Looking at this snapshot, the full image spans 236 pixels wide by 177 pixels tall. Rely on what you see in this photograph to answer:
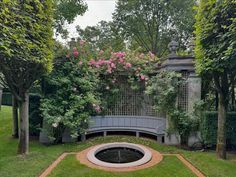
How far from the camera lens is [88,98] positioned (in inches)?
290

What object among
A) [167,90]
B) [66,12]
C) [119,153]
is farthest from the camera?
[66,12]

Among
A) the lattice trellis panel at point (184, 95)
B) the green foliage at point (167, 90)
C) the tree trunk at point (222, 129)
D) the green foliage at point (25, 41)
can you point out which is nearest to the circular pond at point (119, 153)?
the green foliage at point (167, 90)

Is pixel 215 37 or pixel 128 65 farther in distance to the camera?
pixel 128 65

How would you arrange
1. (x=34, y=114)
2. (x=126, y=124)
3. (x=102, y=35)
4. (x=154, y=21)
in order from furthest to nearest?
(x=102, y=35) → (x=154, y=21) → (x=126, y=124) → (x=34, y=114)

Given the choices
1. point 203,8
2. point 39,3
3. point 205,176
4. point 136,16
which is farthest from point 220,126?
point 136,16

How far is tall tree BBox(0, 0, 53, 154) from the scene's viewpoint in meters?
3.92

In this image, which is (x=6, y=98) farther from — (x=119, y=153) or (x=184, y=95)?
(x=184, y=95)

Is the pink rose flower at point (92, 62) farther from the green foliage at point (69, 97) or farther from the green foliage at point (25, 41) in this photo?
the green foliage at point (25, 41)

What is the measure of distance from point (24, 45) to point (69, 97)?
319 cm

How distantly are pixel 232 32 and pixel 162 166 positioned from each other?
11.6ft

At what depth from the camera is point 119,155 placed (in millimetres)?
6484

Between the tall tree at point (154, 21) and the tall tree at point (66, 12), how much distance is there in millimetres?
8893

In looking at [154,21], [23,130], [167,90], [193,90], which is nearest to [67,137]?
[23,130]

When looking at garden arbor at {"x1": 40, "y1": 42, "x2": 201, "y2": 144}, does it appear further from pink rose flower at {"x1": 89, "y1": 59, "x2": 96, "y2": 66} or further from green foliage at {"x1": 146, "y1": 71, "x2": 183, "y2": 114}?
pink rose flower at {"x1": 89, "y1": 59, "x2": 96, "y2": 66}
